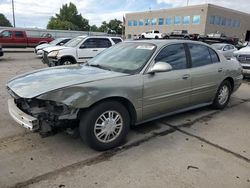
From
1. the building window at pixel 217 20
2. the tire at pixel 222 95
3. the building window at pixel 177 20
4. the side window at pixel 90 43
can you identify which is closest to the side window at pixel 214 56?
the tire at pixel 222 95

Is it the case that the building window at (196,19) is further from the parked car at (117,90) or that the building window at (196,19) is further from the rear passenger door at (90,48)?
the parked car at (117,90)

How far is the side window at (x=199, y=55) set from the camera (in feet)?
15.1

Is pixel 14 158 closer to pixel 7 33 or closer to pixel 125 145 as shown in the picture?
pixel 125 145

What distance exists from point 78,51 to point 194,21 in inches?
1669

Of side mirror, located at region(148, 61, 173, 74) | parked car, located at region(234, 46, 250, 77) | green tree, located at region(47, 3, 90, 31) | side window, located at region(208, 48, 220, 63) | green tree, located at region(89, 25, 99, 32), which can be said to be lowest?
parked car, located at region(234, 46, 250, 77)

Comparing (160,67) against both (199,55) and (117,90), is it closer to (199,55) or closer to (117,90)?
(117,90)

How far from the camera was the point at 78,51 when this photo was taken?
33.6 ft

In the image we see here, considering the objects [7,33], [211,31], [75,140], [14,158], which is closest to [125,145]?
[75,140]

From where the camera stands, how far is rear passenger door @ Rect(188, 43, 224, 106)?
4582 millimetres

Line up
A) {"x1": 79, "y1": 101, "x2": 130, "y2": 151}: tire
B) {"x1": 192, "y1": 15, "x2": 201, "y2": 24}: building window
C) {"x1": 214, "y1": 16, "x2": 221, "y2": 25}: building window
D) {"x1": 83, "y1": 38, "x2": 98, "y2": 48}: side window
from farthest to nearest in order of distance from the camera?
{"x1": 214, "y1": 16, "x2": 221, "y2": 25}: building window < {"x1": 192, "y1": 15, "x2": 201, "y2": 24}: building window < {"x1": 83, "y1": 38, "x2": 98, "y2": 48}: side window < {"x1": 79, "y1": 101, "x2": 130, "y2": 151}: tire

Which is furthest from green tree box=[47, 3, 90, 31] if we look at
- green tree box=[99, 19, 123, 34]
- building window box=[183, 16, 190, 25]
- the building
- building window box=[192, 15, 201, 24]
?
building window box=[192, 15, 201, 24]

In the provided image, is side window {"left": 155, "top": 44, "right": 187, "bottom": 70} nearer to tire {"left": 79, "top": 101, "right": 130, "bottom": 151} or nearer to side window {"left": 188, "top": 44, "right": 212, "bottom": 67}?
side window {"left": 188, "top": 44, "right": 212, "bottom": 67}

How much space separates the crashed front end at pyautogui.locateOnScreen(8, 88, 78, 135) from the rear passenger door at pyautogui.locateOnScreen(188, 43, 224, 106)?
2.47 meters

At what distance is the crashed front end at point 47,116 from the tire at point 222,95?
11.3 feet
